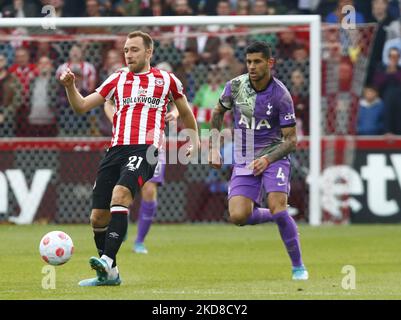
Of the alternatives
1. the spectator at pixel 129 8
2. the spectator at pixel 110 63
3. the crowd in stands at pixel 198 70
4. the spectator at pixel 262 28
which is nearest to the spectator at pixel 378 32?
the crowd in stands at pixel 198 70

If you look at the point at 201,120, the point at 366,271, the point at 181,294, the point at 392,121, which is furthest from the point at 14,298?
the point at 392,121

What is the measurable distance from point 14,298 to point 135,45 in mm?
2542

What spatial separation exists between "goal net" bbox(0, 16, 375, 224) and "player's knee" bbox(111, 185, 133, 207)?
7.85 m

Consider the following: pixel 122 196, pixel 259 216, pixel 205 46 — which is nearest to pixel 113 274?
pixel 122 196

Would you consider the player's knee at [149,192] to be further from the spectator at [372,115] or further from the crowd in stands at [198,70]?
the spectator at [372,115]

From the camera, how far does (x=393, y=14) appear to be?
19250 mm

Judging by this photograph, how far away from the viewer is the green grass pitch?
925 centimetres

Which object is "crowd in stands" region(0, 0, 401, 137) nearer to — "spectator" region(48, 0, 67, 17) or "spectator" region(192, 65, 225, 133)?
"spectator" region(192, 65, 225, 133)

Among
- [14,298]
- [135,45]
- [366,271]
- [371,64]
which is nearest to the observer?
[14,298]

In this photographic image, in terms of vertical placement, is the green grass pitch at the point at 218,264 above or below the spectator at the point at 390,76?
below

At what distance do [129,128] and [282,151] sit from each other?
145 centimetres

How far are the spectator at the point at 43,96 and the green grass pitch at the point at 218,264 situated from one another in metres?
1.83

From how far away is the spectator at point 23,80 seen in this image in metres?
18.3

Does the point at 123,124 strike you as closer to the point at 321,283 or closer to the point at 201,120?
the point at 321,283
